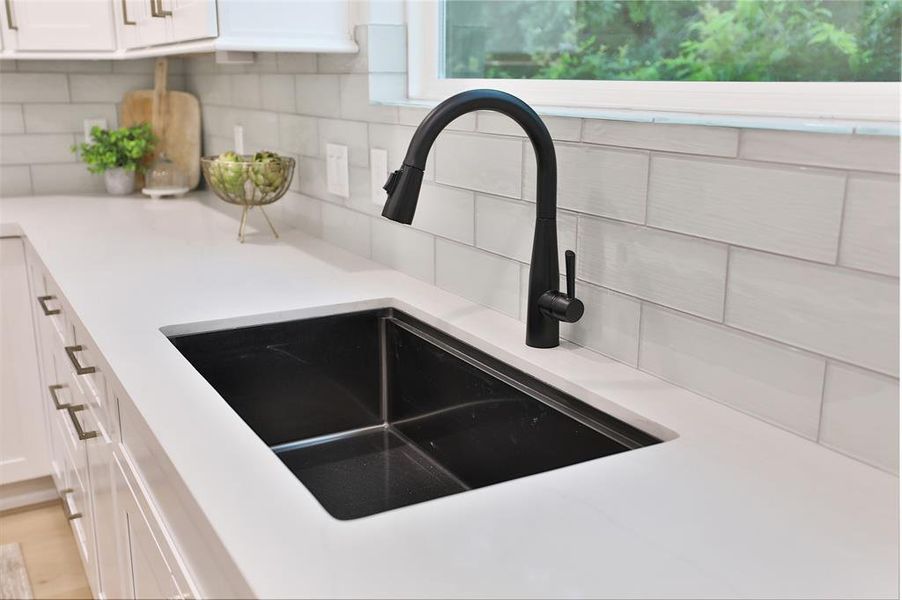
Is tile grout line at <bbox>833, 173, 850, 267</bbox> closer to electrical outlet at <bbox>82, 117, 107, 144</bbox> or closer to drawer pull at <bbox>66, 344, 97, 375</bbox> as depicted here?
drawer pull at <bbox>66, 344, 97, 375</bbox>

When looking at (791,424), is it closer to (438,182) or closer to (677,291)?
(677,291)

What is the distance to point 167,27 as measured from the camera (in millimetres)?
2086

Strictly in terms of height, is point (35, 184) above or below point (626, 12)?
below

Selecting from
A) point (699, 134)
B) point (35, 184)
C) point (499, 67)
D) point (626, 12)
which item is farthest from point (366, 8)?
point (35, 184)

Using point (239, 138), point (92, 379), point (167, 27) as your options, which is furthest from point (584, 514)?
point (239, 138)

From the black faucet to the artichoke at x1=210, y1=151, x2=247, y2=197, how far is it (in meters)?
0.95

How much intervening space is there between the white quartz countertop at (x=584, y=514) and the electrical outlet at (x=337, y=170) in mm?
770

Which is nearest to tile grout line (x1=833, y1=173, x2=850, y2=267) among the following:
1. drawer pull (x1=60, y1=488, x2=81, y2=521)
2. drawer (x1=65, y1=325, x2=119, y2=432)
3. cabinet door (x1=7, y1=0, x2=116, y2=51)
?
drawer (x1=65, y1=325, x2=119, y2=432)

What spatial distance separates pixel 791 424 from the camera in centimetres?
98

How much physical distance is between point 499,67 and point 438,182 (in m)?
0.53

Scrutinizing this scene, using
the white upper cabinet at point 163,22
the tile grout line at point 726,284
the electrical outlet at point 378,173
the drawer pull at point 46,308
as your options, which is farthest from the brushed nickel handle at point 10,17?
the tile grout line at point 726,284

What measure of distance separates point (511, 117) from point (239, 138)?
1.63 metres

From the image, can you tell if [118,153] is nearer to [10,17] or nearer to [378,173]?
[10,17]

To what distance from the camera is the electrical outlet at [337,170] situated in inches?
78.3
